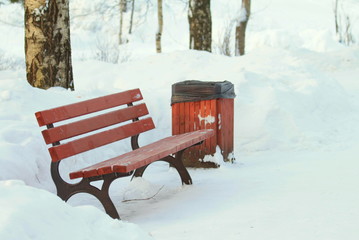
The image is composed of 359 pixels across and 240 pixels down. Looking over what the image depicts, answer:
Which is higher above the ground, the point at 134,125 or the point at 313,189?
the point at 134,125

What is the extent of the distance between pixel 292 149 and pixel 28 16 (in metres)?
3.49

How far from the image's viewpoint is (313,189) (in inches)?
182

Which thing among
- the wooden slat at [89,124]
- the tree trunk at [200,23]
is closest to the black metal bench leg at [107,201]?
the wooden slat at [89,124]

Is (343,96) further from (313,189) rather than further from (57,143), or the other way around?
(57,143)

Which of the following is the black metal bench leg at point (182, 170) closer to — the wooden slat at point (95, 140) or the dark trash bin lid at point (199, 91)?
the wooden slat at point (95, 140)

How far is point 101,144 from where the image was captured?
15.3 ft

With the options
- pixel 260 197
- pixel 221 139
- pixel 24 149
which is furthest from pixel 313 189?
pixel 24 149

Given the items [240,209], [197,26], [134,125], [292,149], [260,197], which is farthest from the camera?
[197,26]

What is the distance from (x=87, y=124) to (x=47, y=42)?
110 inches

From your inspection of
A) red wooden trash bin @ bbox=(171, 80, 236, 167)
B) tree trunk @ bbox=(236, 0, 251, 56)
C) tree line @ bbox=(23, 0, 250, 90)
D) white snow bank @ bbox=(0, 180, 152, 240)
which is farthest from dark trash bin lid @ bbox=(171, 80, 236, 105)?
tree trunk @ bbox=(236, 0, 251, 56)

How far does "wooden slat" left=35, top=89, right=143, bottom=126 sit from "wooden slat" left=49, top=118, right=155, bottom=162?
0.20m

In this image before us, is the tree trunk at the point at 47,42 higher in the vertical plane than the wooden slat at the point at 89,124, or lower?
higher

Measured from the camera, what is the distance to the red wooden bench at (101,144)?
3.90 metres

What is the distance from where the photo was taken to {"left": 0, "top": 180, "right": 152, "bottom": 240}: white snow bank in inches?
92.3
